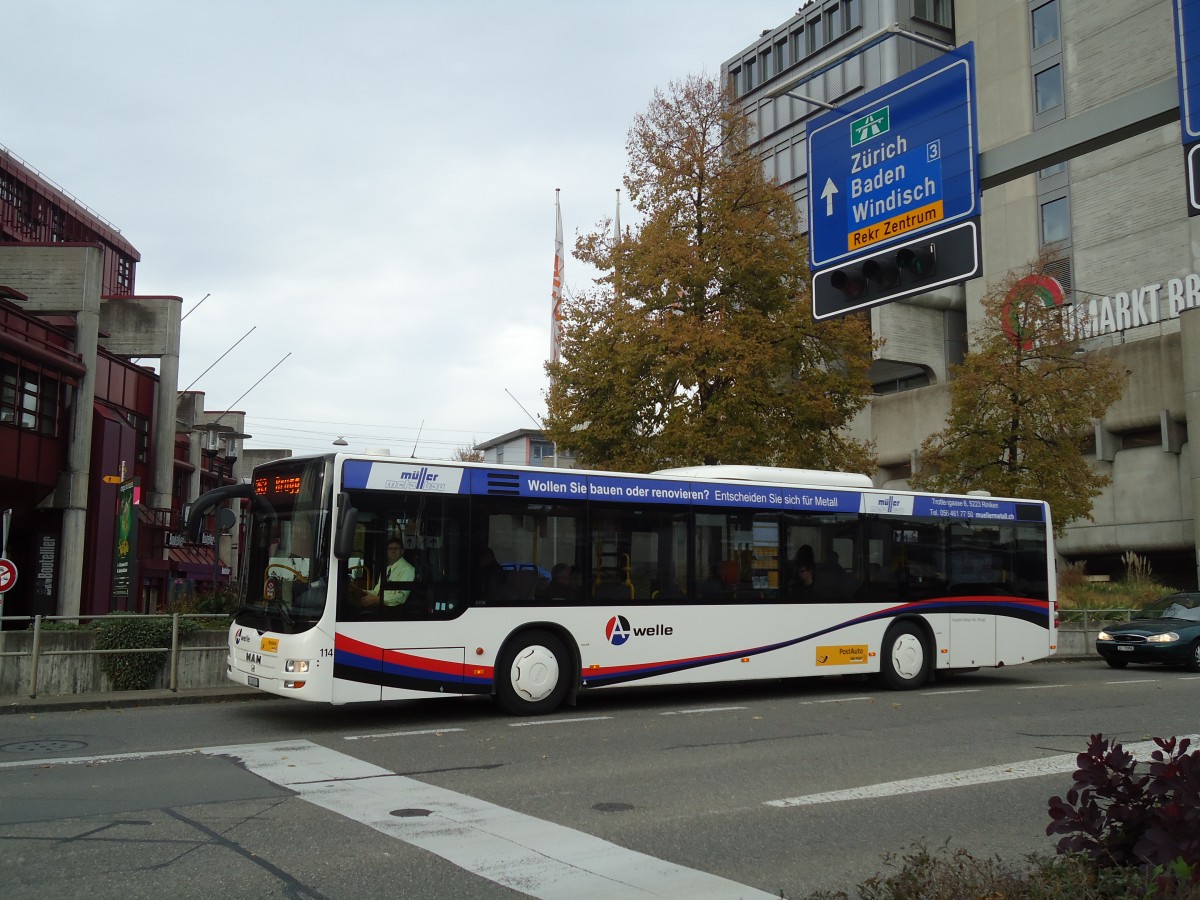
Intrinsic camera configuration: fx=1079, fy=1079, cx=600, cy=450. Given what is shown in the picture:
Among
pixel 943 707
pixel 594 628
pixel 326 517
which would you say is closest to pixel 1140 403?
pixel 943 707

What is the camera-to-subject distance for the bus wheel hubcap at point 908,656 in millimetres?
16594

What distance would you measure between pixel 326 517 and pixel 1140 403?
40.0 meters

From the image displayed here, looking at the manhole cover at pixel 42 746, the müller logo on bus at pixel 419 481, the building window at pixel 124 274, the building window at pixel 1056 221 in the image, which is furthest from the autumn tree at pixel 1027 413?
the building window at pixel 124 274

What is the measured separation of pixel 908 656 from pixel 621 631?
5503mm

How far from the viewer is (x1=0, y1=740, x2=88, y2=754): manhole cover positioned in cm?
1006

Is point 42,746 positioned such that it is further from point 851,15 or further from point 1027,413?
point 851,15

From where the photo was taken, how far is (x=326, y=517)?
11734mm

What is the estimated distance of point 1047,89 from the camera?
48.5 m

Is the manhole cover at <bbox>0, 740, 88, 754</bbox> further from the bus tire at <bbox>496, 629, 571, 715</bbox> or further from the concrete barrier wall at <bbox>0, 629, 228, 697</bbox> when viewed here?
the bus tire at <bbox>496, 629, 571, 715</bbox>

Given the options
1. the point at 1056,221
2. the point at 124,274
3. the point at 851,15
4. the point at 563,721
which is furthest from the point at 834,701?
the point at 124,274

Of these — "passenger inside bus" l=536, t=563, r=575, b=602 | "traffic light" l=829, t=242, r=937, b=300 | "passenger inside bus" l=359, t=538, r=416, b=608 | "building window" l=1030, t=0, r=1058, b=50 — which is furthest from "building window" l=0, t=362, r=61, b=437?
"building window" l=1030, t=0, r=1058, b=50

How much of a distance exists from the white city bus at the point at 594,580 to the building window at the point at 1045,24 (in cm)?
3851

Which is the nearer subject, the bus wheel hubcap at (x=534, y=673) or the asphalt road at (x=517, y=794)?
the asphalt road at (x=517, y=794)

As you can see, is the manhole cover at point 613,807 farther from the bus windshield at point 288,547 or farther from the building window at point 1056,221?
the building window at point 1056,221
